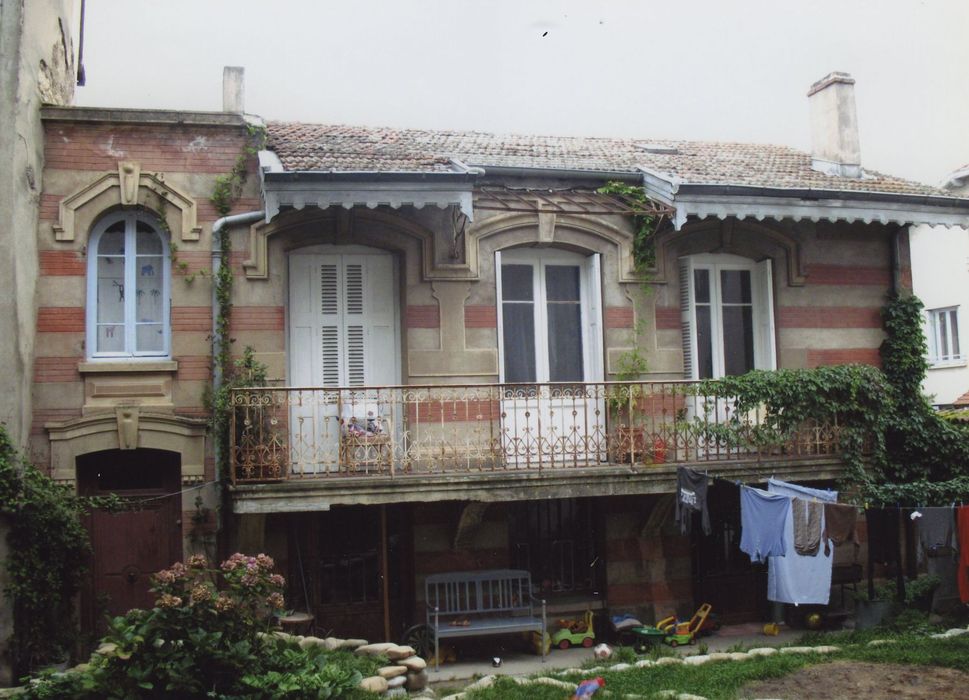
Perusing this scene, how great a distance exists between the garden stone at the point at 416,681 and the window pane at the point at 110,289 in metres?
5.89

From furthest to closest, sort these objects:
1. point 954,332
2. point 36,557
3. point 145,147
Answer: point 954,332 → point 145,147 → point 36,557

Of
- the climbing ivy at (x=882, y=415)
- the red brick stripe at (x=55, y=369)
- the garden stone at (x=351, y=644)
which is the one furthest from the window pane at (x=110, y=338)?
the climbing ivy at (x=882, y=415)

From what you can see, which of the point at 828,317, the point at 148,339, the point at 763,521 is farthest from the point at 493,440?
the point at 828,317

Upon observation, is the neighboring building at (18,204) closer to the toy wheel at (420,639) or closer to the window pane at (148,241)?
the window pane at (148,241)

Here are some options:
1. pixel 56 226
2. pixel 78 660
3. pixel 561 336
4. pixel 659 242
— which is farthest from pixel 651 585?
pixel 56 226

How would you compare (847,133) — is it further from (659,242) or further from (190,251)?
(190,251)

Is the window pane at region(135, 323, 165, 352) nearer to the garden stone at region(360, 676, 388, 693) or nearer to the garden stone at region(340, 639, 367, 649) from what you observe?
the garden stone at region(340, 639, 367, 649)

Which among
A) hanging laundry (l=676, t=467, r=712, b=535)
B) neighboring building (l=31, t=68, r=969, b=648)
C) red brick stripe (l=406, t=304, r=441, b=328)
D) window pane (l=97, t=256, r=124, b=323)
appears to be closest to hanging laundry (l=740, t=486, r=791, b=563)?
hanging laundry (l=676, t=467, r=712, b=535)

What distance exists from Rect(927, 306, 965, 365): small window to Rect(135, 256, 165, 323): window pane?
18968 millimetres

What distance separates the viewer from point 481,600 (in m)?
13.0

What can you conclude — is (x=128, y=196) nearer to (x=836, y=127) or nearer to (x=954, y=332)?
(x=836, y=127)

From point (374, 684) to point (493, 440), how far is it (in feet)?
11.5

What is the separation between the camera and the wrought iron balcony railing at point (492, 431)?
12.0 metres

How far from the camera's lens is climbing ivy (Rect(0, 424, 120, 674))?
11156 millimetres
